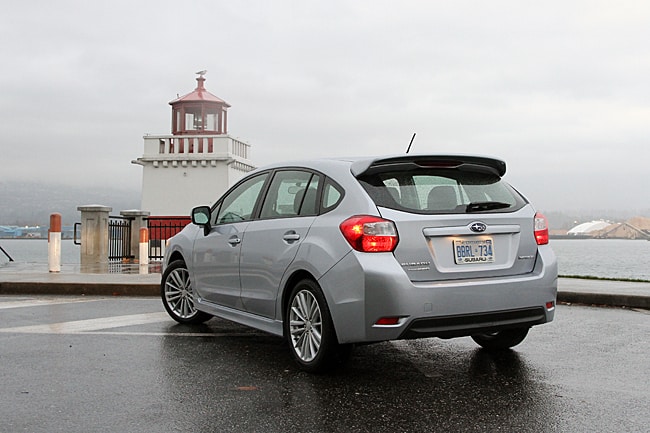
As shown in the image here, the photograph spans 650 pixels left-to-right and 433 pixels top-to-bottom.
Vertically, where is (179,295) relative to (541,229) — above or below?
below

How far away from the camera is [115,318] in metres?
8.31

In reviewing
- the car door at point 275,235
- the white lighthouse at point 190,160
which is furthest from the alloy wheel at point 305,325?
the white lighthouse at point 190,160

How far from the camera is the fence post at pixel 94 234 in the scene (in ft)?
65.0

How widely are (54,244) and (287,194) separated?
1001 centimetres

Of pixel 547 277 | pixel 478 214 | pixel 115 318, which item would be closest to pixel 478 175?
pixel 478 214

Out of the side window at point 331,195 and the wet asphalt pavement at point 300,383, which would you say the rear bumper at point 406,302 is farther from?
the side window at point 331,195

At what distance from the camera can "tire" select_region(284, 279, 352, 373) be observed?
17.2 feet

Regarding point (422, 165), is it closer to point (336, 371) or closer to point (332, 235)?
point (332, 235)

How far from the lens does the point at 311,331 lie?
5457 millimetres

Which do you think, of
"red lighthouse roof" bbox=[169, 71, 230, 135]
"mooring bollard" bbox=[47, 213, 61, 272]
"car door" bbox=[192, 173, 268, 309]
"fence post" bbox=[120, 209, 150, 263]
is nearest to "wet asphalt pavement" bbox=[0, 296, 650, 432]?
"car door" bbox=[192, 173, 268, 309]

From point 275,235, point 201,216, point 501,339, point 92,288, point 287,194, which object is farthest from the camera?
point 92,288

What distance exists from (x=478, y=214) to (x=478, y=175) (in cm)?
47

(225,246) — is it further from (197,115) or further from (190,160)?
(197,115)

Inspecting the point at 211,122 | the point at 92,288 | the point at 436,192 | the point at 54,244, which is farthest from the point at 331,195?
the point at 211,122
